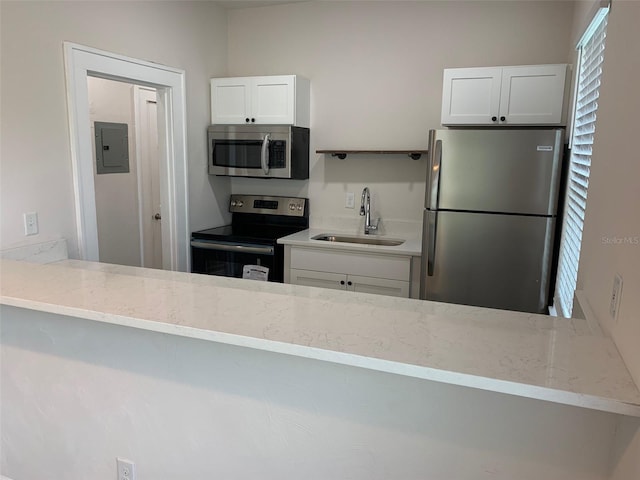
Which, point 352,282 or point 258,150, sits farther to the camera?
point 258,150

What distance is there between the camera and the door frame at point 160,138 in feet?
8.43

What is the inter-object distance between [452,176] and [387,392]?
5.77ft

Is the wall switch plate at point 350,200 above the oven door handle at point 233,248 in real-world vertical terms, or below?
above

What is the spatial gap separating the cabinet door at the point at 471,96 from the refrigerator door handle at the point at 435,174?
0.34 metres

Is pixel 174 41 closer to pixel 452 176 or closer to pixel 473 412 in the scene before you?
pixel 452 176

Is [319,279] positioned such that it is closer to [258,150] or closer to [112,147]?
[258,150]

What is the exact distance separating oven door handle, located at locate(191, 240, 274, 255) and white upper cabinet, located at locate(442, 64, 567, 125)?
149 centimetres

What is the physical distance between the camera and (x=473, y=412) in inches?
49.7

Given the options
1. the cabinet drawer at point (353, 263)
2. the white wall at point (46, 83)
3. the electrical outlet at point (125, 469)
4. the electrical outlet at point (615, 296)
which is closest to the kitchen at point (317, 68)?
the white wall at point (46, 83)

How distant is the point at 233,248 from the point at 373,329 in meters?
2.39

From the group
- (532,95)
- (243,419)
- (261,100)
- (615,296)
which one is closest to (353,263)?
(261,100)

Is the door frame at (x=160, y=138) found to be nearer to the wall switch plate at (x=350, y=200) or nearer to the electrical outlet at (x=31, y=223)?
the electrical outlet at (x=31, y=223)

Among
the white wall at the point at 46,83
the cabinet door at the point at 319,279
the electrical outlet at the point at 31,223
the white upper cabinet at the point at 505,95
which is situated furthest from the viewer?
the cabinet door at the point at 319,279

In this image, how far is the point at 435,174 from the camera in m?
2.82
